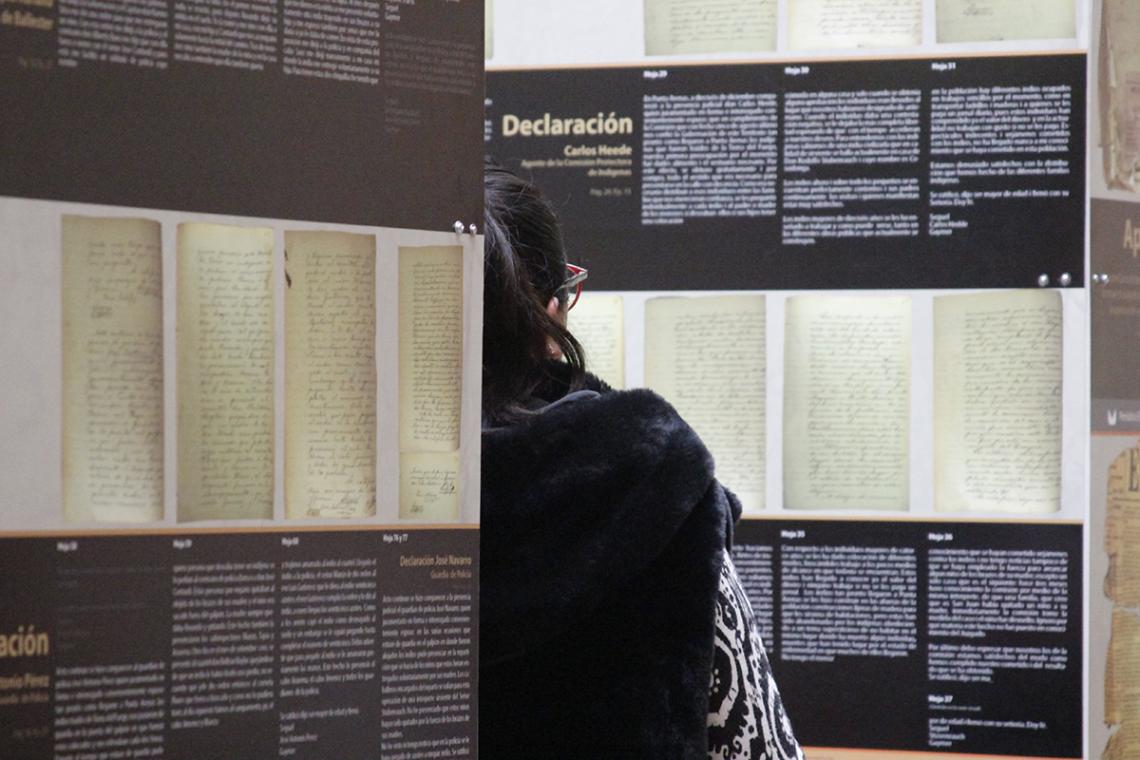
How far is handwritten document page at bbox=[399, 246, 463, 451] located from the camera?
0.83 m

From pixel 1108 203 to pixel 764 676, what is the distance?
1.45 meters

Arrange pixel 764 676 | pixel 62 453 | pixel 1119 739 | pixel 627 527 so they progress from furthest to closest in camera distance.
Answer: pixel 1119 739 < pixel 764 676 < pixel 627 527 < pixel 62 453

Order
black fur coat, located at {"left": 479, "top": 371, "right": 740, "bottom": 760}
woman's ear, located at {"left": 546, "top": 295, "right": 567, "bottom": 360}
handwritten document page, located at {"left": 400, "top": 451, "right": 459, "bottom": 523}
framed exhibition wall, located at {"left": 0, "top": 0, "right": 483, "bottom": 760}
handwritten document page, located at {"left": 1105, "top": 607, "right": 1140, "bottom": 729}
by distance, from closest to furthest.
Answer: framed exhibition wall, located at {"left": 0, "top": 0, "right": 483, "bottom": 760}, handwritten document page, located at {"left": 400, "top": 451, "right": 459, "bottom": 523}, black fur coat, located at {"left": 479, "top": 371, "right": 740, "bottom": 760}, woman's ear, located at {"left": 546, "top": 295, "right": 567, "bottom": 360}, handwritten document page, located at {"left": 1105, "top": 607, "right": 1140, "bottom": 729}

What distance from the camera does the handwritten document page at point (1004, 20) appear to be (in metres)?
2.27

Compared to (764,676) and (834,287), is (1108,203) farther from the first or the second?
(764,676)

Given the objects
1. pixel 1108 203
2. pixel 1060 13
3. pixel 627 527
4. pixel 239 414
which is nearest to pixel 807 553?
pixel 1108 203

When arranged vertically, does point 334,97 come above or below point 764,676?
above

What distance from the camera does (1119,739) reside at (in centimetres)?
224

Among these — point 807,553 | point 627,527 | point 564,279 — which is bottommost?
point 807,553

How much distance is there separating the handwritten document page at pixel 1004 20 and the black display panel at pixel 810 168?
0.05 m

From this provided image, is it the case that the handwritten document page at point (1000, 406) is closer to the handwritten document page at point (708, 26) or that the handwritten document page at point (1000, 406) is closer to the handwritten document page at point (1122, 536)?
the handwritten document page at point (1122, 536)

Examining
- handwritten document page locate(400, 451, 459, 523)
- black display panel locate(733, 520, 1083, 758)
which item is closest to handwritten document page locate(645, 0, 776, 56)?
black display panel locate(733, 520, 1083, 758)

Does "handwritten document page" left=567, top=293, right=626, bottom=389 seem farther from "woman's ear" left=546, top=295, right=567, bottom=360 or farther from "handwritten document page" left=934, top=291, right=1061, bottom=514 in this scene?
"woman's ear" left=546, top=295, right=567, bottom=360

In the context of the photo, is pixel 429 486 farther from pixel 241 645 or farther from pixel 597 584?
pixel 597 584
